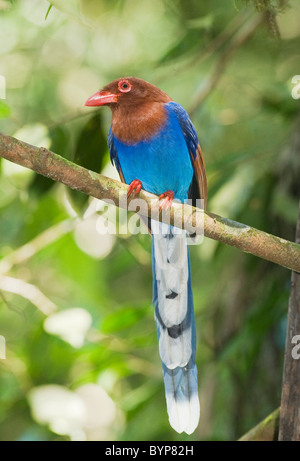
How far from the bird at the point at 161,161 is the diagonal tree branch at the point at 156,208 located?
2.07 feet

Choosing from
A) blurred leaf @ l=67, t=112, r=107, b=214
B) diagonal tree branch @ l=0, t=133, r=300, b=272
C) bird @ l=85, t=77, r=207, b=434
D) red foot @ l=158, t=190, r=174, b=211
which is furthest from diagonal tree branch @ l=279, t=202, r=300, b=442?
blurred leaf @ l=67, t=112, r=107, b=214

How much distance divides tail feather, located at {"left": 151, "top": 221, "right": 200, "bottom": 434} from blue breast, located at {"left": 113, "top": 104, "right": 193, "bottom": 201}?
0.75ft

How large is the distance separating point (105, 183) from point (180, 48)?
1730 mm

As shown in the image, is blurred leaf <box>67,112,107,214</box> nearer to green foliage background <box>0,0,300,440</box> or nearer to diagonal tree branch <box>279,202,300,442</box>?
green foliage background <box>0,0,300,440</box>

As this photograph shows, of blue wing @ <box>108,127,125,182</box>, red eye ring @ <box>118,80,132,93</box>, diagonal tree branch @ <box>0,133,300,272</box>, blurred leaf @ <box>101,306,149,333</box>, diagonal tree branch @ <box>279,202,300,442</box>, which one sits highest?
red eye ring @ <box>118,80,132,93</box>

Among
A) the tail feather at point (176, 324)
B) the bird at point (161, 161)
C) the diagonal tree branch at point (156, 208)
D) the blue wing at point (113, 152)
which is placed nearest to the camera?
the diagonal tree branch at point (156, 208)

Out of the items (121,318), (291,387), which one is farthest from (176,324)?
(291,387)

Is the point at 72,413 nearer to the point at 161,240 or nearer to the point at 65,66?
Answer: the point at 161,240

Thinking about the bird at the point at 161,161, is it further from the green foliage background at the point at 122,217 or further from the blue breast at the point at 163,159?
the green foliage background at the point at 122,217

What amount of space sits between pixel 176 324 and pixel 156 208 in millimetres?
656

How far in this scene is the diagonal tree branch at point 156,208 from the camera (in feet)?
7.32

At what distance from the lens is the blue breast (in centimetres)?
320

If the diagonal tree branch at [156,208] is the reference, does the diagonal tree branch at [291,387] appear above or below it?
below

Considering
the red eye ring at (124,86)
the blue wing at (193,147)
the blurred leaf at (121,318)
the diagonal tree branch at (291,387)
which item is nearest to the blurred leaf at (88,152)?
the red eye ring at (124,86)
